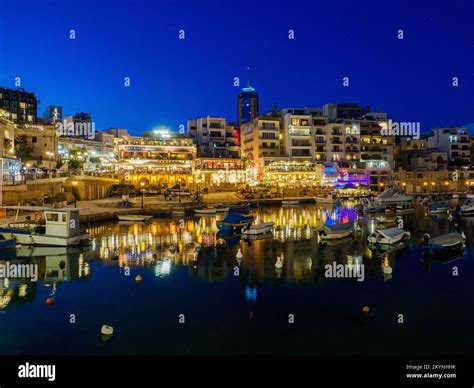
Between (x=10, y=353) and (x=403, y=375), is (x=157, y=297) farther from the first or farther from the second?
(x=403, y=375)

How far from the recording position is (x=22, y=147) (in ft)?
228

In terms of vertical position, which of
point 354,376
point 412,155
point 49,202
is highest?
point 412,155

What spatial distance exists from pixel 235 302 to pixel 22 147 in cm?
6498

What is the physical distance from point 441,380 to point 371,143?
88587mm

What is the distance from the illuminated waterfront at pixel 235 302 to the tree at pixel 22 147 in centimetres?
4798

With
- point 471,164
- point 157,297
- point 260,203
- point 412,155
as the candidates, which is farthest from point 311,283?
point 471,164

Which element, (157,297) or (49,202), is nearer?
(157,297)

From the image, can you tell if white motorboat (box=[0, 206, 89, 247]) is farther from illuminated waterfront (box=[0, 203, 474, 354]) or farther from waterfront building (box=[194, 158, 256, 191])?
waterfront building (box=[194, 158, 256, 191])

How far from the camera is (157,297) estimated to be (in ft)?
60.4

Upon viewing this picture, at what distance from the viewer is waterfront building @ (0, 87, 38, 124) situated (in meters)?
101

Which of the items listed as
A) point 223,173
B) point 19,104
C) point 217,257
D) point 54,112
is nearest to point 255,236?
point 217,257

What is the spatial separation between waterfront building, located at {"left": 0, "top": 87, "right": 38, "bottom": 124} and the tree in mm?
31705

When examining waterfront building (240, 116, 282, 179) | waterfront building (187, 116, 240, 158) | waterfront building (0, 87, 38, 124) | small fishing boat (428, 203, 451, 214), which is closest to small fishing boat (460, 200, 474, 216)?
small fishing boat (428, 203, 451, 214)

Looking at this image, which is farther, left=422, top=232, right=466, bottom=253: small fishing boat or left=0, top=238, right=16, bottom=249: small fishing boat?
left=0, top=238, right=16, bottom=249: small fishing boat
